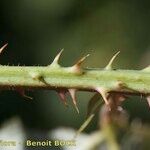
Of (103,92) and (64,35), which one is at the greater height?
(64,35)

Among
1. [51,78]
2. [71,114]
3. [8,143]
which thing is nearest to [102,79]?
[51,78]

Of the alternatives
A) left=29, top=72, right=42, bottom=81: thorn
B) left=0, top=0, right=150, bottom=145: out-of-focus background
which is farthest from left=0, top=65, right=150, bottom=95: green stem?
left=0, top=0, right=150, bottom=145: out-of-focus background

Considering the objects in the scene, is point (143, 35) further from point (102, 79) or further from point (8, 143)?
point (102, 79)

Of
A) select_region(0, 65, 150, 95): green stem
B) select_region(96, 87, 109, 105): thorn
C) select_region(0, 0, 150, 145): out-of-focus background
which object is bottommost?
select_region(96, 87, 109, 105): thorn

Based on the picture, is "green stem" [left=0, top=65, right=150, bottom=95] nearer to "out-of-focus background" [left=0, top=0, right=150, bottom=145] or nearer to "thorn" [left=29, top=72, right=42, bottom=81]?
"thorn" [left=29, top=72, right=42, bottom=81]

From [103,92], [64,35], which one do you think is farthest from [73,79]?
[64,35]

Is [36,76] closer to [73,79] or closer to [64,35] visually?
[73,79]

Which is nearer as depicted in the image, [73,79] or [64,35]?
[73,79]

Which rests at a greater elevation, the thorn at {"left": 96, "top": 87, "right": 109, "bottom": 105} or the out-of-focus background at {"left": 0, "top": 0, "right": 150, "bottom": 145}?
the out-of-focus background at {"left": 0, "top": 0, "right": 150, "bottom": 145}
